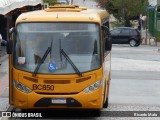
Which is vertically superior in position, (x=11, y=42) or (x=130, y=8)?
(x=11, y=42)

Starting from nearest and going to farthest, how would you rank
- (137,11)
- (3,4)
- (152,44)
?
1. (3,4)
2. (152,44)
3. (137,11)

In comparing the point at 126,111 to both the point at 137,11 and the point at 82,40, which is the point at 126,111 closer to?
the point at 82,40

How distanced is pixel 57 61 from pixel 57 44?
0.39m

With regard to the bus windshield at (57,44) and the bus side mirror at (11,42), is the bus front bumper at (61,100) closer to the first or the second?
the bus windshield at (57,44)

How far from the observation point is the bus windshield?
12.2 meters

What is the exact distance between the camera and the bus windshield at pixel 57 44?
40.1 feet

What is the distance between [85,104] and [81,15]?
205 centimetres

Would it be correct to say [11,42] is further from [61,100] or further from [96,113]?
[96,113]

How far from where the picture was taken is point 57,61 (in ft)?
40.0

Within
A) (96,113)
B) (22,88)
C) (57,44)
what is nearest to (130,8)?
(96,113)

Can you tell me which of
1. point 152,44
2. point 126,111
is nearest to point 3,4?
point 126,111

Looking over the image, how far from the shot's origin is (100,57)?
12289 millimetres

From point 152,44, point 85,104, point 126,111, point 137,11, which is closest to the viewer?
point 85,104

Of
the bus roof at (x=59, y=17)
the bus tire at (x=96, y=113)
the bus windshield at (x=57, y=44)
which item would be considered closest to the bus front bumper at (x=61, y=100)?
the bus windshield at (x=57, y=44)
